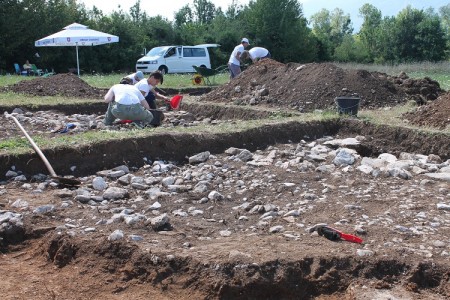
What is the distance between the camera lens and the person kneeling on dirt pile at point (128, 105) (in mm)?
9688

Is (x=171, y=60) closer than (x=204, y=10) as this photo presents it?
Yes

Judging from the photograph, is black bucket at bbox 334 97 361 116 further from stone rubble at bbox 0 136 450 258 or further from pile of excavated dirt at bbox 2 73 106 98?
pile of excavated dirt at bbox 2 73 106 98

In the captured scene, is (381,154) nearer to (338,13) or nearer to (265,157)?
(265,157)

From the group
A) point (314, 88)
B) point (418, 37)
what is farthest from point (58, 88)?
point (418, 37)

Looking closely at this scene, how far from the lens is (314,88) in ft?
42.9

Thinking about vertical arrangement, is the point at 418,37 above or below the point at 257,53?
below

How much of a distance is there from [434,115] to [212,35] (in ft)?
106

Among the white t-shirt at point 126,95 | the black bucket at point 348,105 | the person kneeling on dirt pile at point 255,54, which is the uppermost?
the person kneeling on dirt pile at point 255,54

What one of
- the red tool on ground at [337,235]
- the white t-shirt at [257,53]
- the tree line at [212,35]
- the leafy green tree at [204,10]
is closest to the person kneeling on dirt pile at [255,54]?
the white t-shirt at [257,53]

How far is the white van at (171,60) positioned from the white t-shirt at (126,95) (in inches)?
759

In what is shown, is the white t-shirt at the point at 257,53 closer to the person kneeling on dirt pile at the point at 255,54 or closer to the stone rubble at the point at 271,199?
the person kneeling on dirt pile at the point at 255,54

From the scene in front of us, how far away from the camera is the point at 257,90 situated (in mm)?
14117

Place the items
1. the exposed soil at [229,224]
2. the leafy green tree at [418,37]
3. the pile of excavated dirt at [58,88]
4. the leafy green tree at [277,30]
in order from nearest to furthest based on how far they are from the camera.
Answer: the exposed soil at [229,224] < the pile of excavated dirt at [58,88] < the leafy green tree at [277,30] < the leafy green tree at [418,37]

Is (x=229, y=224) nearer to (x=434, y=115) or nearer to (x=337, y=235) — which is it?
(x=337, y=235)
